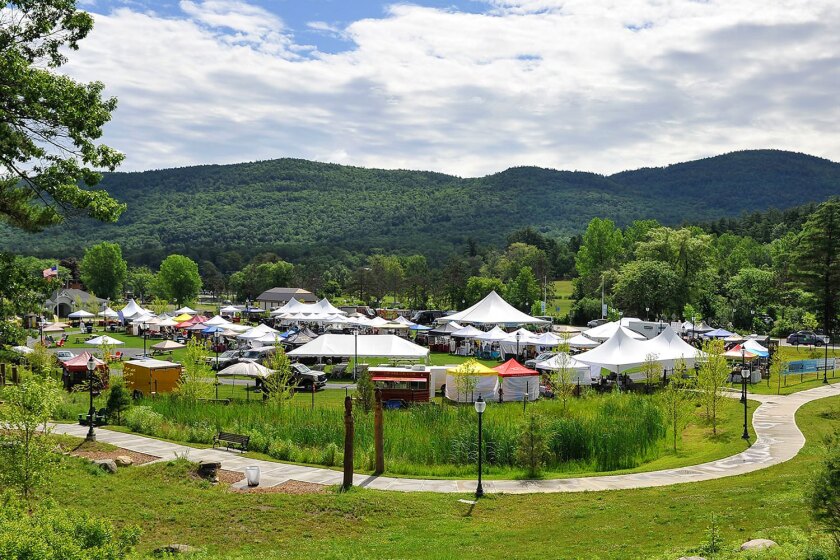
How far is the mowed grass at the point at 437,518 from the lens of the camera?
1179 cm

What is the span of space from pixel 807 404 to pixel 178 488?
906 inches

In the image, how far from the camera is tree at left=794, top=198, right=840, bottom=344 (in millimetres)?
55438

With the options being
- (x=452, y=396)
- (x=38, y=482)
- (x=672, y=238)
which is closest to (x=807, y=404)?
(x=452, y=396)

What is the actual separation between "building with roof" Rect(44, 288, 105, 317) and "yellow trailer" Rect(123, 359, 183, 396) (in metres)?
58.4

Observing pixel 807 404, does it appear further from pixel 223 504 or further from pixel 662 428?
pixel 223 504

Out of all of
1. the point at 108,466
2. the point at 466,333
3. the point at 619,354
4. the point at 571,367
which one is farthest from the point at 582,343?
the point at 108,466

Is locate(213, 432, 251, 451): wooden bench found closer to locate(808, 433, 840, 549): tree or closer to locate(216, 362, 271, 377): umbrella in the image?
locate(216, 362, 271, 377): umbrella

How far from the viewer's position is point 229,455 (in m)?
19.5

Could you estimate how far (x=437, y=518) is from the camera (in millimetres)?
13898

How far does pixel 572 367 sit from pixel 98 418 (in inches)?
703

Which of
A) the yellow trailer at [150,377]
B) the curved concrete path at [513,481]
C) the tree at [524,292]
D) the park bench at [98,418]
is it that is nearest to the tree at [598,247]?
the tree at [524,292]

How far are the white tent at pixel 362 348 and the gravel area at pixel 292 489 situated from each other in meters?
16.4

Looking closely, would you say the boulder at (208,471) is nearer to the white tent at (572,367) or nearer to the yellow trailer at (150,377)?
the yellow trailer at (150,377)

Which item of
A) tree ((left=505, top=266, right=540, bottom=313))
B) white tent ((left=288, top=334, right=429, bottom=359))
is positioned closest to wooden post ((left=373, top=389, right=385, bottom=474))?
white tent ((left=288, top=334, right=429, bottom=359))
